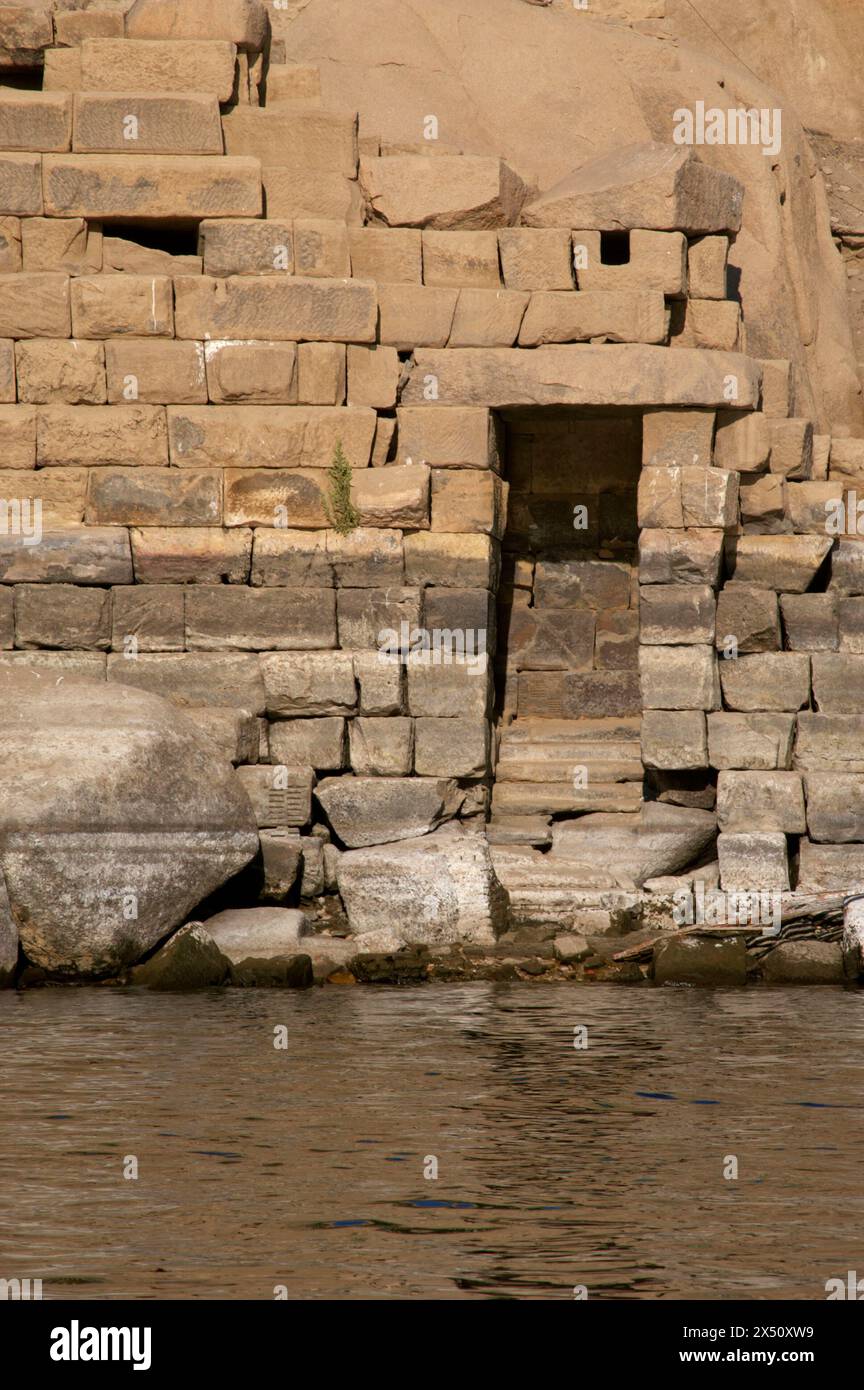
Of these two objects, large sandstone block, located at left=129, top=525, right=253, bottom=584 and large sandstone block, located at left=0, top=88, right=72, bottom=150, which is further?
large sandstone block, located at left=0, top=88, right=72, bottom=150

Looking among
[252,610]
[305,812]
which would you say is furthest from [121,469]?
[305,812]

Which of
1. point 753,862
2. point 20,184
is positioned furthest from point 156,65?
point 753,862

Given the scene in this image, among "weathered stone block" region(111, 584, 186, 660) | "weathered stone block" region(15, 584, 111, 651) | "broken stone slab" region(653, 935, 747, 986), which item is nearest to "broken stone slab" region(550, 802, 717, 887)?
"broken stone slab" region(653, 935, 747, 986)

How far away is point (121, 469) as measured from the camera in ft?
47.7

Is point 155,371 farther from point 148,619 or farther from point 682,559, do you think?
point 682,559

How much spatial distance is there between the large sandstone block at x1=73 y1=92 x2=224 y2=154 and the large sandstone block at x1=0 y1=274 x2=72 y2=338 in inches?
40.6

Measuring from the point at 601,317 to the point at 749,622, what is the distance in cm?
253

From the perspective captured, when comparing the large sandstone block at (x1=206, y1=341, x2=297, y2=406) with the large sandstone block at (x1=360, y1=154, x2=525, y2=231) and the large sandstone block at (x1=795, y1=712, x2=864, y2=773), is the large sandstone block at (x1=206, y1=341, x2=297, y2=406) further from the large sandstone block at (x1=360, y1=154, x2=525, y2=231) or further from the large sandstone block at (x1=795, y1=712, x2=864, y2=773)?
the large sandstone block at (x1=795, y1=712, x2=864, y2=773)

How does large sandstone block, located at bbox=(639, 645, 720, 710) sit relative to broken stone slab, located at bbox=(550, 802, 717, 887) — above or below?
above

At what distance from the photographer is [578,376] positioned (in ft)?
48.0

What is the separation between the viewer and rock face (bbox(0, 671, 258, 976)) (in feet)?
39.9

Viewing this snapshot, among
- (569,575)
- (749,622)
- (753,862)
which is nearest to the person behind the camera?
(753,862)

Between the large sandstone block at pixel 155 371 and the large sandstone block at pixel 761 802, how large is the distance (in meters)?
4.80

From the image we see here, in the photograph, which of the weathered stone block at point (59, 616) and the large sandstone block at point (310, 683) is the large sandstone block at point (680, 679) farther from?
the weathered stone block at point (59, 616)
